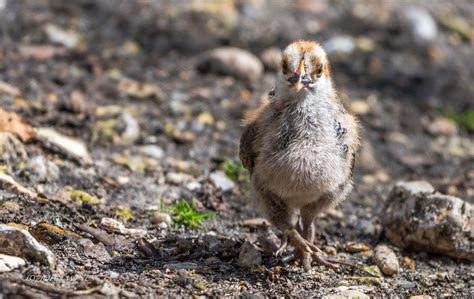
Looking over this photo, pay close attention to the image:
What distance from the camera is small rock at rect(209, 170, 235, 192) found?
6.21 meters

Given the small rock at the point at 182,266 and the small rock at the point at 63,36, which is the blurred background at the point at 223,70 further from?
the small rock at the point at 182,266

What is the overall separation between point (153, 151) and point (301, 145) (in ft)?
7.21

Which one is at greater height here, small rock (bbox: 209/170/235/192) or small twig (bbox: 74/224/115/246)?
small rock (bbox: 209/170/235/192)

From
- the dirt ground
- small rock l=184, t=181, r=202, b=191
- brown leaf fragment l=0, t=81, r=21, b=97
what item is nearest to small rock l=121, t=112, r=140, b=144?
the dirt ground

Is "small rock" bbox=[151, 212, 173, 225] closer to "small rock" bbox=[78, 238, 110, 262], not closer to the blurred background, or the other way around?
"small rock" bbox=[78, 238, 110, 262]

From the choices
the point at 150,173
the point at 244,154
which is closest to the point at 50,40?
the point at 150,173

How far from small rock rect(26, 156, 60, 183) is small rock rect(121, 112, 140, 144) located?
104cm

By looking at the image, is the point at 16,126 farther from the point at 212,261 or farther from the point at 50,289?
the point at 50,289

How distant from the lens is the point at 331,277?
490 cm

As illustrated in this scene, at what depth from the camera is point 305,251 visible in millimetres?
4887

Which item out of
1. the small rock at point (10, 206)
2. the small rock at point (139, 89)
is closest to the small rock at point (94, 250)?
the small rock at point (10, 206)

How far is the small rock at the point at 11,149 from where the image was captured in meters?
5.65

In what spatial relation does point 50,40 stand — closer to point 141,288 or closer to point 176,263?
point 176,263

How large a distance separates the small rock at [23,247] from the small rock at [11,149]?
1.55 metres
